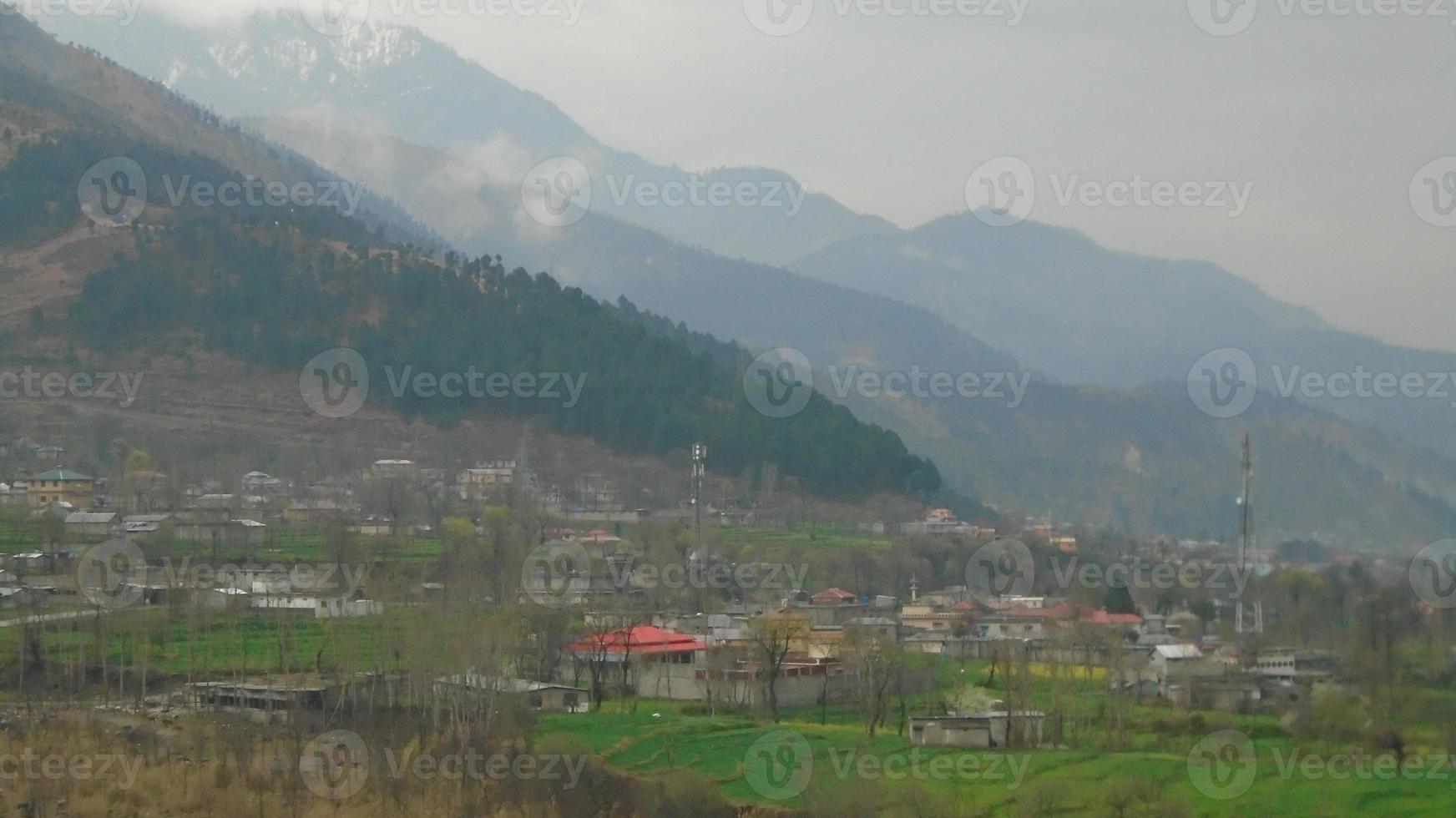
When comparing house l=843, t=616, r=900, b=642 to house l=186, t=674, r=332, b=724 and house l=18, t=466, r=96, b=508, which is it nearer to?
house l=186, t=674, r=332, b=724

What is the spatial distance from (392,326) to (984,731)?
1583 inches

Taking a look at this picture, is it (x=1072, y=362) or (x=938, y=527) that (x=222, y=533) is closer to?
(x=938, y=527)

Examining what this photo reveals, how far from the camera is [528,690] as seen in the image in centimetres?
2628

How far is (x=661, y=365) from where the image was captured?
61875 mm

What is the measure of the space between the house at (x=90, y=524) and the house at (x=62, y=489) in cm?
345

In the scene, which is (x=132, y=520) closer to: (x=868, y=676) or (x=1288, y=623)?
(x=868, y=676)

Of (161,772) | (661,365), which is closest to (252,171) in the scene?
(661,365)

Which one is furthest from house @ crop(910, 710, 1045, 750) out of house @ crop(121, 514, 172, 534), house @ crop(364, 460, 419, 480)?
house @ crop(364, 460, 419, 480)

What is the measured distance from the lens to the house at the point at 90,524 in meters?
37.9

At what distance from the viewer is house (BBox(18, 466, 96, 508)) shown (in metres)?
43.7

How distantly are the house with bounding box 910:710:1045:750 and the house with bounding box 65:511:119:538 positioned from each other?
69.3ft

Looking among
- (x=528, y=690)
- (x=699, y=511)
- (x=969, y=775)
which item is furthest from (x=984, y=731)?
(x=699, y=511)

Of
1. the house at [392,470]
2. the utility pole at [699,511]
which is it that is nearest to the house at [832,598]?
the utility pole at [699,511]

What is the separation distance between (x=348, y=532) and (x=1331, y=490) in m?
21.1
